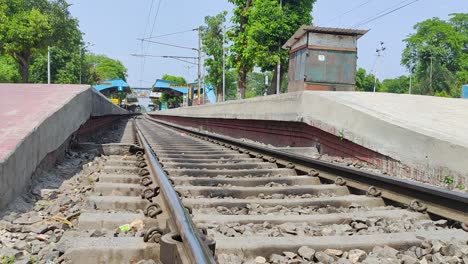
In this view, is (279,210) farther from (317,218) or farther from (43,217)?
(43,217)

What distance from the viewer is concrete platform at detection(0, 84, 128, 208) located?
11.0 ft

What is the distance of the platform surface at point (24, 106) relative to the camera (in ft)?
12.1

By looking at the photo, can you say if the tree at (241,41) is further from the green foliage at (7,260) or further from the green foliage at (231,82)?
the green foliage at (231,82)

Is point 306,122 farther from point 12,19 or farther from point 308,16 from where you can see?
point 12,19

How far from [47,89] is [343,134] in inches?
175

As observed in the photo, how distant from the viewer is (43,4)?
4138cm

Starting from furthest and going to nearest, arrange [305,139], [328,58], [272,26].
→ [272,26], [328,58], [305,139]

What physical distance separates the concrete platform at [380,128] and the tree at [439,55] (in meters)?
68.2

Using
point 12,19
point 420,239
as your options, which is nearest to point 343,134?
point 420,239

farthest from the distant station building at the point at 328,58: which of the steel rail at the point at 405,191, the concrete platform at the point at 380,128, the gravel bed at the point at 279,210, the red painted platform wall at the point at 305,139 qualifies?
the gravel bed at the point at 279,210

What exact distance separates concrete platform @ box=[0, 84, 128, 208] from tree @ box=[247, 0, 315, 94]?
22.8 m

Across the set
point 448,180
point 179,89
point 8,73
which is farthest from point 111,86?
point 448,180

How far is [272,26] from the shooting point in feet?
94.3

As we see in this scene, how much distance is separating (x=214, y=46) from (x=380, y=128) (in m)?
43.2
